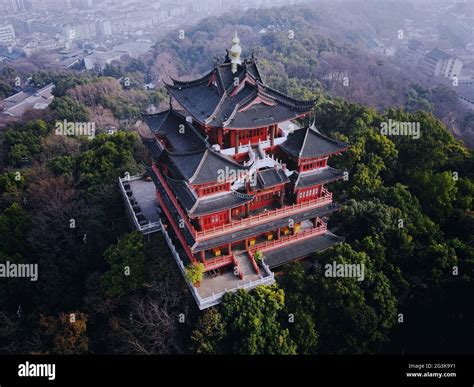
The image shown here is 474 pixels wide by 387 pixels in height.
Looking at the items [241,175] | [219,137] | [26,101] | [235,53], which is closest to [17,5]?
[26,101]

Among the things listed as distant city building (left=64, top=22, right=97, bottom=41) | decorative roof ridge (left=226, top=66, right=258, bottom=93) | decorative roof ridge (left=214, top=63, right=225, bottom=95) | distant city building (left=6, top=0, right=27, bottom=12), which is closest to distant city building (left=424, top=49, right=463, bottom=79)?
decorative roof ridge (left=226, top=66, right=258, bottom=93)

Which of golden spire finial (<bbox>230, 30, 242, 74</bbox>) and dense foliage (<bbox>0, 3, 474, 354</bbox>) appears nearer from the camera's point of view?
dense foliage (<bbox>0, 3, 474, 354</bbox>)

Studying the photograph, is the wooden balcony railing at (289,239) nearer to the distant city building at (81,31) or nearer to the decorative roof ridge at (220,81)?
the decorative roof ridge at (220,81)

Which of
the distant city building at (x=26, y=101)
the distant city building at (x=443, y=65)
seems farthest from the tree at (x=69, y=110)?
the distant city building at (x=443, y=65)

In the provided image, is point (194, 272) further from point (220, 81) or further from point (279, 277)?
point (220, 81)

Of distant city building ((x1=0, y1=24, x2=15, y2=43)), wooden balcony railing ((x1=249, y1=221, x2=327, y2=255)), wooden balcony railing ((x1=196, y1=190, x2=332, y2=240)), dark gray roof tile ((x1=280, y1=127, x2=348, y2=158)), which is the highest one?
dark gray roof tile ((x1=280, y1=127, x2=348, y2=158))

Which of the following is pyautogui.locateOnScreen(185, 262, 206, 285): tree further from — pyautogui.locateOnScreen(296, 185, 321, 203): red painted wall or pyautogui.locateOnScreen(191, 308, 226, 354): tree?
pyautogui.locateOnScreen(296, 185, 321, 203): red painted wall
